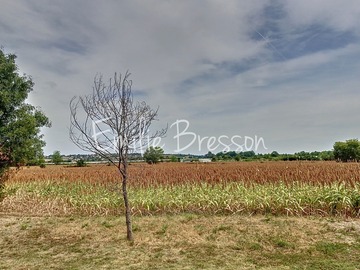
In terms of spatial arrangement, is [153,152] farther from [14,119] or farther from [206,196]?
[14,119]

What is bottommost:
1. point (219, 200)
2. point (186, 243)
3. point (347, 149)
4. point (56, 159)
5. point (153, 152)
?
point (186, 243)

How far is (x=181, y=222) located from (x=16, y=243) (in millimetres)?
3944

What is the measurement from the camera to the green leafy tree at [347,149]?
44859mm

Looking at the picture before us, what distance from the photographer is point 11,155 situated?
7.77 m

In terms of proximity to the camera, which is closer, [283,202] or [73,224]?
[73,224]

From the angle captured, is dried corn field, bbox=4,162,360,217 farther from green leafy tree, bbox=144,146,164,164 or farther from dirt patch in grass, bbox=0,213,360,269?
dirt patch in grass, bbox=0,213,360,269

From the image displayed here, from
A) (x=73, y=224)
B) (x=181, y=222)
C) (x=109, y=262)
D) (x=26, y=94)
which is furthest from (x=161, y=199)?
(x=26, y=94)

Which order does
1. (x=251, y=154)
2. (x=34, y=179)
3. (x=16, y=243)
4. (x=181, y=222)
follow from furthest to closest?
(x=251, y=154)
(x=34, y=179)
(x=181, y=222)
(x=16, y=243)

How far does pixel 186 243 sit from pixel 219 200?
3205mm

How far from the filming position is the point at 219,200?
9.16 meters

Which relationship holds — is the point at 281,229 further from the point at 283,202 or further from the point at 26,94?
the point at 26,94

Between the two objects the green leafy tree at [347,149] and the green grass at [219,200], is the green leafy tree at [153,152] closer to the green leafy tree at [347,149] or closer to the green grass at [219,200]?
the green grass at [219,200]

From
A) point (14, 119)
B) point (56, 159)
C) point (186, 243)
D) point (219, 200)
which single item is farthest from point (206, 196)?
point (56, 159)

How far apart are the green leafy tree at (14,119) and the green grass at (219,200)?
2.30m
